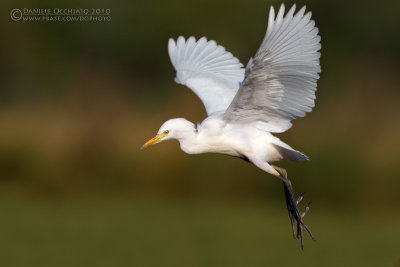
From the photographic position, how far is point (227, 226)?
10656 millimetres

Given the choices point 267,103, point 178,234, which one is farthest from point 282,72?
point 178,234

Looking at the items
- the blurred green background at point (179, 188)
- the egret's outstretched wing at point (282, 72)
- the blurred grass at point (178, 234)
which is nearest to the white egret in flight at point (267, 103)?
the egret's outstretched wing at point (282, 72)

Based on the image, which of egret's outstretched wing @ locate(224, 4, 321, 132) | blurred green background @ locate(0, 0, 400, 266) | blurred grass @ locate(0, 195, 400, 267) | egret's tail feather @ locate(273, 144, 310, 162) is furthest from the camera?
blurred green background @ locate(0, 0, 400, 266)

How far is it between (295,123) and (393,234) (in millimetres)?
1663

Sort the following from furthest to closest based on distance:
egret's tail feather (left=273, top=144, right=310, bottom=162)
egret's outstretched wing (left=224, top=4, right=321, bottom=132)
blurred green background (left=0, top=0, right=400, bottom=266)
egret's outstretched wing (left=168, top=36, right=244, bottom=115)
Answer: blurred green background (left=0, top=0, right=400, bottom=266) → egret's outstretched wing (left=168, top=36, right=244, bottom=115) → egret's tail feather (left=273, top=144, right=310, bottom=162) → egret's outstretched wing (left=224, top=4, right=321, bottom=132)

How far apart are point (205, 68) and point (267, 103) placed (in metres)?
1.43

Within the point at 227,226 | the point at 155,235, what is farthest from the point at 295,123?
the point at 155,235

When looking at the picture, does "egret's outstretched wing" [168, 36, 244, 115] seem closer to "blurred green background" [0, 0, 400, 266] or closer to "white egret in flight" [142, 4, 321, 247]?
"white egret in flight" [142, 4, 321, 247]

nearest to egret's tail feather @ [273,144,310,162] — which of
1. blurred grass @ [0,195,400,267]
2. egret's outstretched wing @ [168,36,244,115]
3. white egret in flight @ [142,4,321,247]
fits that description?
white egret in flight @ [142,4,321,247]

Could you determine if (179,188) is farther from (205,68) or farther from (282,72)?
(282,72)

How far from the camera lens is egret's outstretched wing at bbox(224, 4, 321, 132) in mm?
5492

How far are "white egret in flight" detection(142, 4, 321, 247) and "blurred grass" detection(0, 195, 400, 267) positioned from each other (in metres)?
2.86

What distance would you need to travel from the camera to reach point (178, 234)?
404 inches

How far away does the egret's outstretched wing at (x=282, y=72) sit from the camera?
5.49m
